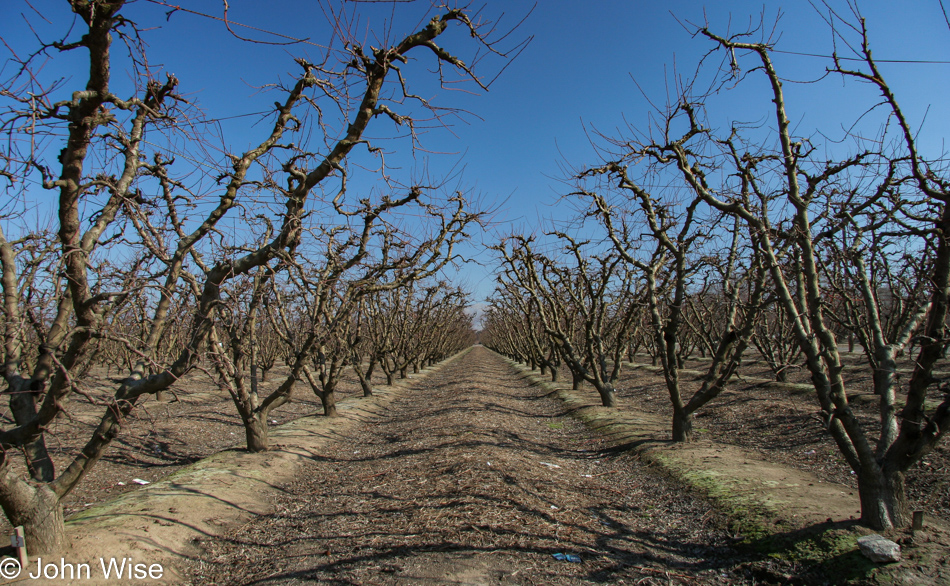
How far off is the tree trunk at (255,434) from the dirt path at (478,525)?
89 centimetres

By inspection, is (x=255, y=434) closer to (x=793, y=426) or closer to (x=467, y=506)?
(x=467, y=506)

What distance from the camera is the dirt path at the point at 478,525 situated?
13.2 ft

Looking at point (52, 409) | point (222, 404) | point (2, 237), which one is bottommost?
point (222, 404)

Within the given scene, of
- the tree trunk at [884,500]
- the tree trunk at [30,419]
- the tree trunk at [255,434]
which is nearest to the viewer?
the tree trunk at [884,500]

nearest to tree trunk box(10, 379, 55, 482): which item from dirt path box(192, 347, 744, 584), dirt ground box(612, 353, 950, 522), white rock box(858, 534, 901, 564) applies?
dirt path box(192, 347, 744, 584)

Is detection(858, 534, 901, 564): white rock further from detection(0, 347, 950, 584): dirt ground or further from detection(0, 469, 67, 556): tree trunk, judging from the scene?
detection(0, 469, 67, 556): tree trunk

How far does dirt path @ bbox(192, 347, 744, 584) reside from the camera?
402cm

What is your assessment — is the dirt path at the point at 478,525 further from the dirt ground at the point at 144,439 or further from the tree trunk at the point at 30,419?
the tree trunk at the point at 30,419

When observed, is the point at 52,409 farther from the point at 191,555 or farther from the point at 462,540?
the point at 462,540

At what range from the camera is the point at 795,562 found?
12.5ft

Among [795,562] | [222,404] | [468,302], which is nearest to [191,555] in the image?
[795,562]

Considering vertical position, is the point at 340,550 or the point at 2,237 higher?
the point at 2,237

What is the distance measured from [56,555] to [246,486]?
2616mm

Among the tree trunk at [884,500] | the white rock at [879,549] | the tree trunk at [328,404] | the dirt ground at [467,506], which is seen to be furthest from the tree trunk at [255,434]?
the tree trunk at [884,500]
